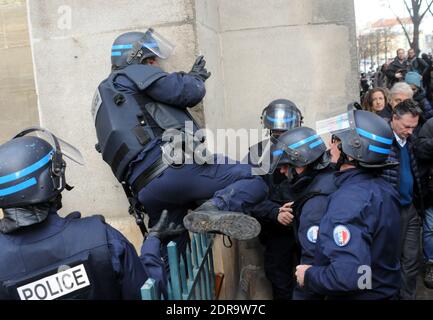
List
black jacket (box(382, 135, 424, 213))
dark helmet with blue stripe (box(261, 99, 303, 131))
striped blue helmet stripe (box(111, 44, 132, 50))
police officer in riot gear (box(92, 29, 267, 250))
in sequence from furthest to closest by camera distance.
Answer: dark helmet with blue stripe (box(261, 99, 303, 131)) < black jacket (box(382, 135, 424, 213)) < striped blue helmet stripe (box(111, 44, 132, 50)) < police officer in riot gear (box(92, 29, 267, 250))

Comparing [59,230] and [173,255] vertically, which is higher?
[59,230]

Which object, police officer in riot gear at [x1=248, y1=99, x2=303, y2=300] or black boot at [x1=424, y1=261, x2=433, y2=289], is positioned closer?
police officer in riot gear at [x1=248, y1=99, x2=303, y2=300]

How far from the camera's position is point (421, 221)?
4.20 meters

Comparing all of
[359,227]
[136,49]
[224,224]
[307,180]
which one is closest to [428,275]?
[307,180]

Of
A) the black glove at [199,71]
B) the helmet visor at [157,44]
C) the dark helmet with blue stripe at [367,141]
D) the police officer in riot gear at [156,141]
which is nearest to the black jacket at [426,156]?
the dark helmet with blue stripe at [367,141]

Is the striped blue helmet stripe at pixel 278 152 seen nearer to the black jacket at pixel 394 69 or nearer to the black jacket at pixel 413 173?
the black jacket at pixel 413 173

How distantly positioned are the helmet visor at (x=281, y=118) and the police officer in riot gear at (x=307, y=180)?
0.69 metres

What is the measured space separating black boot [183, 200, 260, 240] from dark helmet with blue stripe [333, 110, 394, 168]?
622 mm

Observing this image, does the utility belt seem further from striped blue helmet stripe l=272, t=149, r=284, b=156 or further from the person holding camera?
the person holding camera

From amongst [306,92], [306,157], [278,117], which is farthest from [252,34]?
[306,157]

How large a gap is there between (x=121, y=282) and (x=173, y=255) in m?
0.30

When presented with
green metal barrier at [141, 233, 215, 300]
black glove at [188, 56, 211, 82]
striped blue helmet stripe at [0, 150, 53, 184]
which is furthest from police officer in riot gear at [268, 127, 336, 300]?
striped blue helmet stripe at [0, 150, 53, 184]

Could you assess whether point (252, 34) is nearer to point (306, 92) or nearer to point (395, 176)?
point (306, 92)

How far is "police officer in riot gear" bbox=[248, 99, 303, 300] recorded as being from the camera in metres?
3.67
